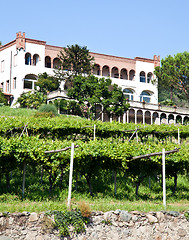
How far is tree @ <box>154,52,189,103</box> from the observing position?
143ft

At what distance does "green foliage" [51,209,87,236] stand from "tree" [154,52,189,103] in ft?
113

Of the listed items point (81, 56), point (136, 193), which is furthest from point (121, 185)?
point (81, 56)

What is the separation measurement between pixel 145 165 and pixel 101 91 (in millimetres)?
20488

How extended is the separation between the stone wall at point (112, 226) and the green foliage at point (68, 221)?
0.57 ft

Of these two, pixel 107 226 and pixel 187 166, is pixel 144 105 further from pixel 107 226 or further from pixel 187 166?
pixel 107 226

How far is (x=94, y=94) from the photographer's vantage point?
1403 inches

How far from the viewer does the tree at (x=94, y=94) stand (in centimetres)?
3547

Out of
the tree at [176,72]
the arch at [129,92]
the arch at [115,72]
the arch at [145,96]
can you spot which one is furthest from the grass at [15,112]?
the arch at [145,96]

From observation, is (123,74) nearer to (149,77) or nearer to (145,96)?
(149,77)

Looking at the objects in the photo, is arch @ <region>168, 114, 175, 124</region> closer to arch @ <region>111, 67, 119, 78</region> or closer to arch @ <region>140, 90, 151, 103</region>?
arch @ <region>140, 90, 151, 103</region>

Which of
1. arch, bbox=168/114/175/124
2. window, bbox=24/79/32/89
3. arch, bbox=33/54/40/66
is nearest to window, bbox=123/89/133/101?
arch, bbox=168/114/175/124

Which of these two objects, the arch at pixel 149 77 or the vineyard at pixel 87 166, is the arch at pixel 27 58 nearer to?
the arch at pixel 149 77

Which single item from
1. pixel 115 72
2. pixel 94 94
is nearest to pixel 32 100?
pixel 94 94

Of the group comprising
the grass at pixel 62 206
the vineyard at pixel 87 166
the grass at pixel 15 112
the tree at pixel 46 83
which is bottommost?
the grass at pixel 62 206
